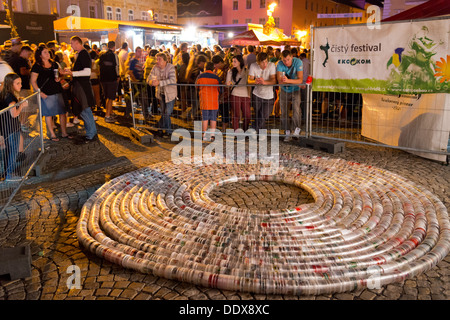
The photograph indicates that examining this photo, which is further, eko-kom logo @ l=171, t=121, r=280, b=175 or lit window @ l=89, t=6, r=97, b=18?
lit window @ l=89, t=6, r=97, b=18

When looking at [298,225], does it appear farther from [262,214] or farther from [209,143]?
[209,143]

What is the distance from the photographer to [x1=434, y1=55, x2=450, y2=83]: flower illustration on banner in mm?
7070

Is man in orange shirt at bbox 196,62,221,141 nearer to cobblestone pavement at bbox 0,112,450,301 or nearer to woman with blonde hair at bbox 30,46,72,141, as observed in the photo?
cobblestone pavement at bbox 0,112,450,301

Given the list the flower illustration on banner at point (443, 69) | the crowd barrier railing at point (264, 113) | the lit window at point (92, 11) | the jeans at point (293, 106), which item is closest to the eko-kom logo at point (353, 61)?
the crowd barrier railing at point (264, 113)

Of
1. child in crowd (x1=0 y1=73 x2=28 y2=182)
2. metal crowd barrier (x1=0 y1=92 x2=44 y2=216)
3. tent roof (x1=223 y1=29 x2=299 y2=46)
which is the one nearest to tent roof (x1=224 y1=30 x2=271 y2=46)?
tent roof (x1=223 y1=29 x2=299 y2=46)

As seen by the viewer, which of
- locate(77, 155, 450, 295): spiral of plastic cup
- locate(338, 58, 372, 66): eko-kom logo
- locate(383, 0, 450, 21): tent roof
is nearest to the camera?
locate(77, 155, 450, 295): spiral of plastic cup

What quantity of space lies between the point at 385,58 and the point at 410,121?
54.3 inches

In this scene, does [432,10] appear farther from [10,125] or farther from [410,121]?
[10,125]

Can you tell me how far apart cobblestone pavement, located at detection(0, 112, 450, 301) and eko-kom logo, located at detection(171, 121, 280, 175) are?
37cm

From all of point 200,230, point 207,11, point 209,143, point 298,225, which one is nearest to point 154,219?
point 200,230

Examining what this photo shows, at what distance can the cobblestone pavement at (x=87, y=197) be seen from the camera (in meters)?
3.75

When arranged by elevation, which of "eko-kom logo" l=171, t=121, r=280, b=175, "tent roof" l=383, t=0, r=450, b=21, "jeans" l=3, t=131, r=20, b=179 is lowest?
"eko-kom logo" l=171, t=121, r=280, b=175

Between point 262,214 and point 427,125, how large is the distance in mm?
4475
